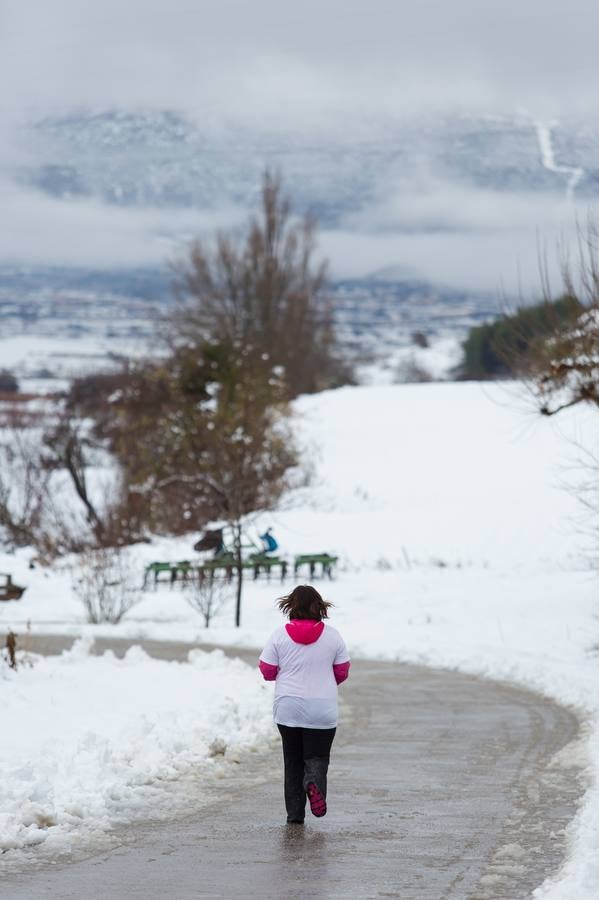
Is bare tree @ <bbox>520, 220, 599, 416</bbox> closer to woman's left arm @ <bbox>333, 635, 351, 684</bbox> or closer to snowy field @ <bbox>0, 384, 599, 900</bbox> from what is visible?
snowy field @ <bbox>0, 384, 599, 900</bbox>

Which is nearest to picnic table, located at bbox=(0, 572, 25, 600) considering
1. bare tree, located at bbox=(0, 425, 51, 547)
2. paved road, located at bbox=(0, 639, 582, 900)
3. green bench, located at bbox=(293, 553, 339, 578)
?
green bench, located at bbox=(293, 553, 339, 578)

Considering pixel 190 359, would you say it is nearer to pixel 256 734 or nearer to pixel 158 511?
pixel 158 511

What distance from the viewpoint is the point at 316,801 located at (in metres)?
9.05

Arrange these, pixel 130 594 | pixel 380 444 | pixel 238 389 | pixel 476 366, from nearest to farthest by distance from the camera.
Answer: pixel 130 594 → pixel 238 389 → pixel 380 444 → pixel 476 366

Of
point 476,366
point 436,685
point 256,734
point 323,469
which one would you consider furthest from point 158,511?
point 476,366

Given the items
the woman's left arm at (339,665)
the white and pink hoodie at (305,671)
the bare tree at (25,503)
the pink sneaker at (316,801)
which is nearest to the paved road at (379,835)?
the pink sneaker at (316,801)

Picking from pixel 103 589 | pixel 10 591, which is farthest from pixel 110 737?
pixel 10 591

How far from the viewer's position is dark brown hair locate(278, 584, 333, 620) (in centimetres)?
935

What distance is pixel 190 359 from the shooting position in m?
52.5

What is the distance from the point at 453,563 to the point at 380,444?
21.5 meters

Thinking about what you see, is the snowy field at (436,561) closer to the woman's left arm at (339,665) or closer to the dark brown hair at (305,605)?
the woman's left arm at (339,665)

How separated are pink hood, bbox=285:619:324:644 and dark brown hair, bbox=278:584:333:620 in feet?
0.13

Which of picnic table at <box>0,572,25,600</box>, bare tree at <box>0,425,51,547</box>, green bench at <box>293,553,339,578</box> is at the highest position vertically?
bare tree at <box>0,425,51,547</box>

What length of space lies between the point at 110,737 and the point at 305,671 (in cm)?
327
